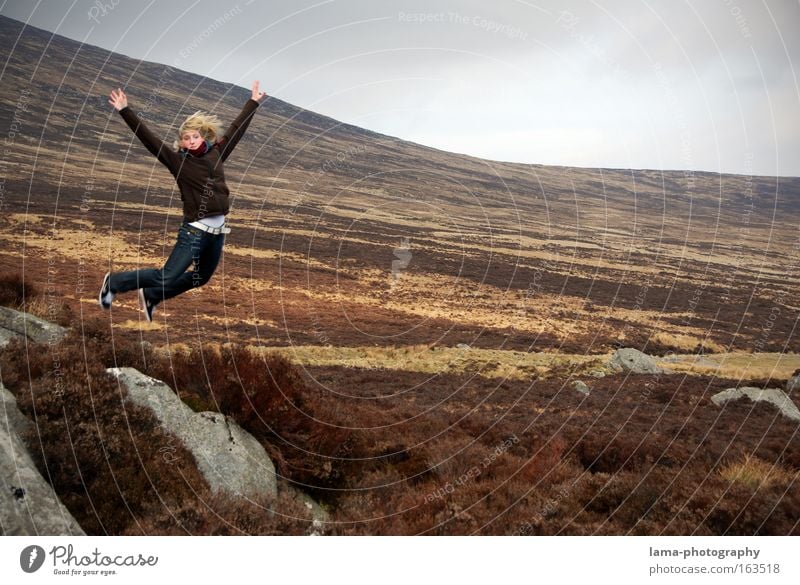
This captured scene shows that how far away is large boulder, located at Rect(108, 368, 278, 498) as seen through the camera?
6434mm

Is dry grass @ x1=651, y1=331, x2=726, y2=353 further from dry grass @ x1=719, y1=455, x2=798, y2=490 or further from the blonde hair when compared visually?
the blonde hair

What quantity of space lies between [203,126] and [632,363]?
26886 millimetres

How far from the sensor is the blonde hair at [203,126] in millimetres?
4559

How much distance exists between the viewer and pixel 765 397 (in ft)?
56.7

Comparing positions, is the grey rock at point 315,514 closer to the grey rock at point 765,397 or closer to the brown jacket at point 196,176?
the brown jacket at point 196,176

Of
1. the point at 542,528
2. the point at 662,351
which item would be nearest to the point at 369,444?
the point at 542,528

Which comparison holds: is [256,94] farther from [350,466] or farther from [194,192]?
[350,466]

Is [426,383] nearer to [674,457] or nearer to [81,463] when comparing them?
[674,457]

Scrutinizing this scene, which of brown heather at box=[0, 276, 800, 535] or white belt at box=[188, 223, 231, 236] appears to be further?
brown heather at box=[0, 276, 800, 535]

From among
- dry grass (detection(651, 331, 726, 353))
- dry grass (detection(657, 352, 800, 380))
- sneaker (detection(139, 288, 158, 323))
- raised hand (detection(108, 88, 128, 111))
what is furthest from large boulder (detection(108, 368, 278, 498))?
dry grass (detection(651, 331, 726, 353))

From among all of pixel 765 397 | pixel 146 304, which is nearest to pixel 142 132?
pixel 146 304

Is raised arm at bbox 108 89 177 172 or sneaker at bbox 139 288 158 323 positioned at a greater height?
raised arm at bbox 108 89 177 172

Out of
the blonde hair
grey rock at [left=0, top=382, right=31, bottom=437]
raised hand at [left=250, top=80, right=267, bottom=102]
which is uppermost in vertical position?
raised hand at [left=250, top=80, right=267, bottom=102]
